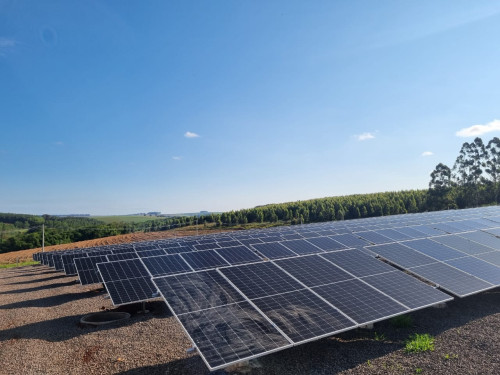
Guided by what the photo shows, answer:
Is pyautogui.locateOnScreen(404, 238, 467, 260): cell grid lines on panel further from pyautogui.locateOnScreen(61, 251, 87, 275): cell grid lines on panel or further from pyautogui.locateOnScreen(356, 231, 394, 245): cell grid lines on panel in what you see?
pyautogui.locateOnScreen(61, 251, 87, 275): cell grid lines on panel

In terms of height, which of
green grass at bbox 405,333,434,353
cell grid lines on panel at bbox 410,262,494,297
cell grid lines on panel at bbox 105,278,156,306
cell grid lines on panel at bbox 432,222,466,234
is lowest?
green grass at bbox 405,333,434,353

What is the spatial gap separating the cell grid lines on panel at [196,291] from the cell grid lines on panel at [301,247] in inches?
241

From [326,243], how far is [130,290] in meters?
9.68

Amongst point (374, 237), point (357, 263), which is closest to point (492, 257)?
point (374, 237)

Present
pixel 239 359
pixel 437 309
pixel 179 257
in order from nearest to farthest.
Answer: pixel 239 359
pixel 437 309
pixel 179 257

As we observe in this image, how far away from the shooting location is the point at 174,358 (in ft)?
28.8

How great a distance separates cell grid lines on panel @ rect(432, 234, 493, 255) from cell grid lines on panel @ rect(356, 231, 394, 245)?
8.11 ft

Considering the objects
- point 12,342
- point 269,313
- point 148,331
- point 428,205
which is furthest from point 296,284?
point 428,205

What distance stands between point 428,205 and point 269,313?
8184 cm

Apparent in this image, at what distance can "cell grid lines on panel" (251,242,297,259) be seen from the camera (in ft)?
45.9

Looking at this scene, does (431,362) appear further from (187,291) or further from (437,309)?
(187,291)

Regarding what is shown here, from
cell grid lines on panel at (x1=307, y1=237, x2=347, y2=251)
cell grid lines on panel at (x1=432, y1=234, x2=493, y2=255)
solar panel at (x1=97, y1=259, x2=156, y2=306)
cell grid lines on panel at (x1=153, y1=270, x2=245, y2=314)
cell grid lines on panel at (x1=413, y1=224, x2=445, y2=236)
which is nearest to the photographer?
cell grid lines on panel at (x1=153, y1=270, x2=245, y2=314)

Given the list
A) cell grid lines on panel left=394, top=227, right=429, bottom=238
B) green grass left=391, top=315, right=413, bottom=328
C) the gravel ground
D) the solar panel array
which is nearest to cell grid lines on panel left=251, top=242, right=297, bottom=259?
the solar panel array

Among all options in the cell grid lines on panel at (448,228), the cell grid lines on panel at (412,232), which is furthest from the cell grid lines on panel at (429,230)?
the cell grid lines on panel at (448,228)
